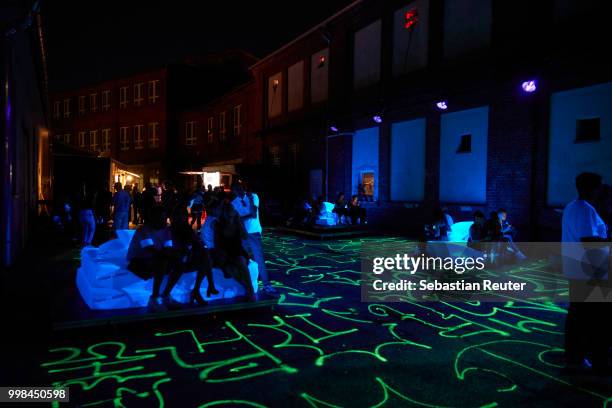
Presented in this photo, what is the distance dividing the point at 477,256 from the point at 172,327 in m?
6.45

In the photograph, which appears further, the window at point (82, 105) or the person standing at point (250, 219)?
the window at point (82, 105)

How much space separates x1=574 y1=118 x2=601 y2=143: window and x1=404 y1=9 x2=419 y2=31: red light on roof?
23.6 ft

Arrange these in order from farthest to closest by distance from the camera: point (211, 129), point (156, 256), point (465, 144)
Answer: point (211, 129) → point (465, 144) → point (156, 256)

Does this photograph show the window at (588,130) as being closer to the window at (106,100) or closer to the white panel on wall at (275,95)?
the white panel on wall at (275,95)

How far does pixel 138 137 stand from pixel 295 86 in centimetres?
1962

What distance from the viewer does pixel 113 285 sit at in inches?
229

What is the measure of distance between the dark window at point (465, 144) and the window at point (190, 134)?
2554cm

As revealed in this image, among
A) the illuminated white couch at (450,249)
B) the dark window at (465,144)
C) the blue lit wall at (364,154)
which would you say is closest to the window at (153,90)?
the blue lit wall at (364,154)

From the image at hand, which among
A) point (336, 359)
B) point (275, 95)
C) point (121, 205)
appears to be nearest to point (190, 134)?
point (275, 95)

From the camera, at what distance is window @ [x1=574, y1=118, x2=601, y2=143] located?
419 inches

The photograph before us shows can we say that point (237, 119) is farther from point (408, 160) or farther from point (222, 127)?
point (408, 160)

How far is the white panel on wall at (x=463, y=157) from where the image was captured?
1354 centimetres

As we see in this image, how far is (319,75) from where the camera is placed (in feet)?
71.3

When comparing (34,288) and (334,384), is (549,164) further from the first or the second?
(34,288)
